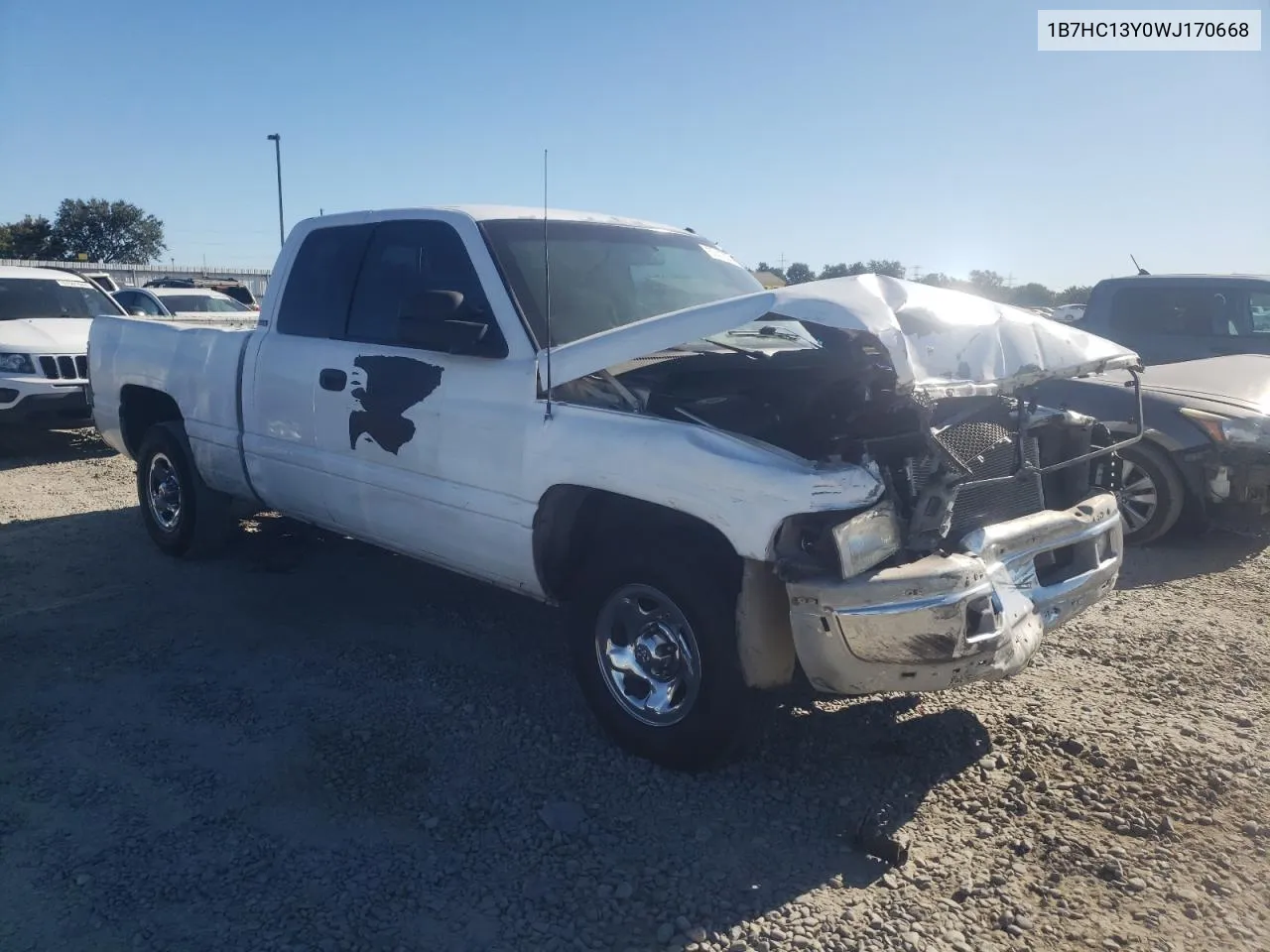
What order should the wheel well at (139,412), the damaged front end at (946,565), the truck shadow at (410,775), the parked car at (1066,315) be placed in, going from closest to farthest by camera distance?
1. the truck shadow at (410,775)
2. the damaged front end at (946,565)
3. the wheel well at (139,412)
4. the parked car at (1066,315)

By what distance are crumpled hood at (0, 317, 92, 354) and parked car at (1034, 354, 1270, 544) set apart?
29.8 ft

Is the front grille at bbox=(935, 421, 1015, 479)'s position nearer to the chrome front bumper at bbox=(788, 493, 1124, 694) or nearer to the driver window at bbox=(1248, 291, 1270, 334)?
the chrome front bumper at bbox=(788, 493, 1124, 694)

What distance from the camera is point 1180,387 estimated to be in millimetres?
6875

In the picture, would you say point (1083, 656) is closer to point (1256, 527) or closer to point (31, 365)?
point (1256, 527)

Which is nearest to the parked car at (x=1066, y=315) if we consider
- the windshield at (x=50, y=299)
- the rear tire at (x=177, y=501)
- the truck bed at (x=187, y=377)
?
the truck bed at (x=187, y=377)

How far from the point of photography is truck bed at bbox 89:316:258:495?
18.0ft

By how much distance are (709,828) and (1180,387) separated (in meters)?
5.42

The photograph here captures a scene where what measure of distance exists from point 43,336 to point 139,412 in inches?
169

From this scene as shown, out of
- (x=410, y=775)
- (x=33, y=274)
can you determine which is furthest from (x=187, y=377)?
(x=33, y=274)

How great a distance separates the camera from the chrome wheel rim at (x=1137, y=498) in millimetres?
6598

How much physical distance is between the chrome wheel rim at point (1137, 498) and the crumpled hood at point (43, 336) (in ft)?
31.2

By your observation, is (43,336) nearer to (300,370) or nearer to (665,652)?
(300,370)

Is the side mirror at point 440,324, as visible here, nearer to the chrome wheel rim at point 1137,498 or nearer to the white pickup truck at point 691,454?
the white pickup truck at point 691,454

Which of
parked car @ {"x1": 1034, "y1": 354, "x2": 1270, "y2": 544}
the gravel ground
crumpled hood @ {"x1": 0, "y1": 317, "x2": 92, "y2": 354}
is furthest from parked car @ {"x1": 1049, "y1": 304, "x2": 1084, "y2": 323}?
crumpled hood @ {"x1": 0, "y1": 317, "x2": 92, "y2": 354}
